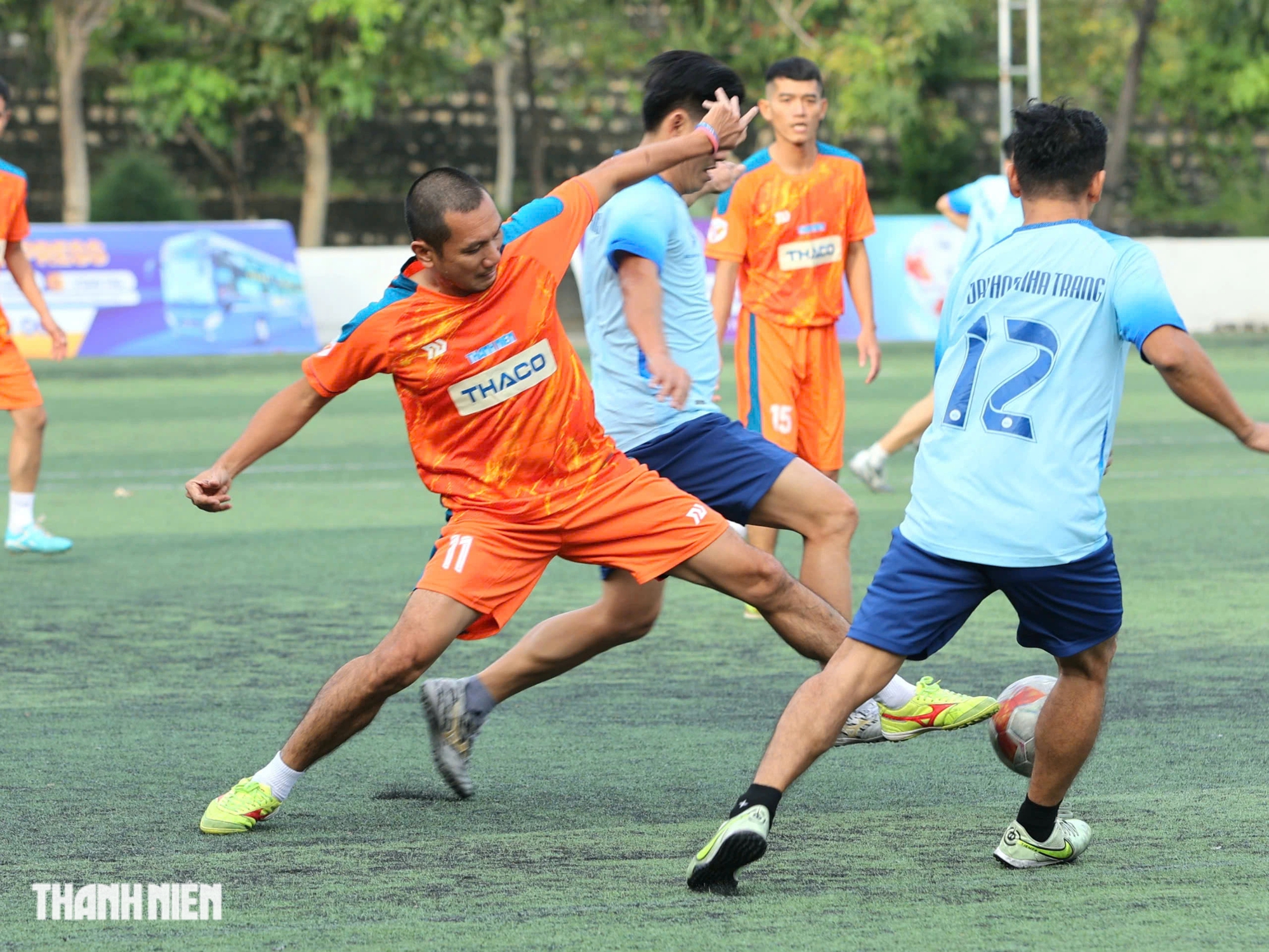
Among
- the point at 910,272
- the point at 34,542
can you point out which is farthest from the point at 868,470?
the point at 910,272

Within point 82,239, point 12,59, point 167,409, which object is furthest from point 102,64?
point 167,409

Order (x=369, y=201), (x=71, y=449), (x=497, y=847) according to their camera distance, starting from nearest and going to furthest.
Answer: (x=497, y=847) → (x=71, y=449) → (x=369, y=201)

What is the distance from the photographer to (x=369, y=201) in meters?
41.8

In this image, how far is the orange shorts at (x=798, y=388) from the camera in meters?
8.35

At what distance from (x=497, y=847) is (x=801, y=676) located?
239cm

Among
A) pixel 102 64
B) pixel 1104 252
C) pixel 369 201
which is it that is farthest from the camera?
pixel 369 201

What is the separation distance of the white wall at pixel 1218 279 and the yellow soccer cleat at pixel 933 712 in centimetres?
2297

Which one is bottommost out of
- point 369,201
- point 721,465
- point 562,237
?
point 369,201

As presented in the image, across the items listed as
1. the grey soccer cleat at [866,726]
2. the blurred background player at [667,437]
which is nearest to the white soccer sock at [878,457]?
the blurred background player at [667,437]

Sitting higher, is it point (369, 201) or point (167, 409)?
point (167, 409)

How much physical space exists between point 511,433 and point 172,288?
1881 cm

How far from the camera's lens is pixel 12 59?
1583 inches

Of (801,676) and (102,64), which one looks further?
(102,64)

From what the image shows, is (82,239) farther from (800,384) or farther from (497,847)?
(497,847)
